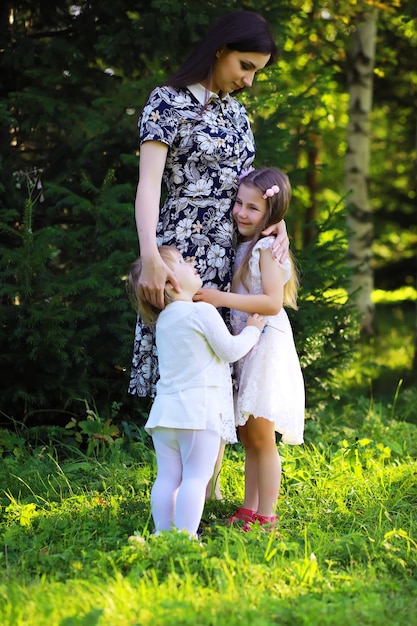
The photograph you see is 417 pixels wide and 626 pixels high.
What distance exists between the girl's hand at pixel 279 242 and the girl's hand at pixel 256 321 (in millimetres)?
244

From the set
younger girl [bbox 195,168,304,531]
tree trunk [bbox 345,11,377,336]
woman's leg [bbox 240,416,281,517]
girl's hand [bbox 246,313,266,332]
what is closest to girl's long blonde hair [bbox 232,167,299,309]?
younger girl [bbox 195,168,304,531]

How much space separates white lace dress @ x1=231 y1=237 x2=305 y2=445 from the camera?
3.31m

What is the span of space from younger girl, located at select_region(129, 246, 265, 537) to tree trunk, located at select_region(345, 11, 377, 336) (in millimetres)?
5178

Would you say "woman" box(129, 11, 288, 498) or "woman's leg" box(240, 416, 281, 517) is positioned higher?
"woman" box(129, 11, 288, 498)

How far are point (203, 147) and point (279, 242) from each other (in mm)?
490

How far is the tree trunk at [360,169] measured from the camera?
8148 mm

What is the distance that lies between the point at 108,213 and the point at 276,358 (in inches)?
67.7

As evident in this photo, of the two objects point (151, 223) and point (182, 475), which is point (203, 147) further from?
point (182, 475)

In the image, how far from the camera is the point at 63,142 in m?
5.34

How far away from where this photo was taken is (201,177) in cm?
336

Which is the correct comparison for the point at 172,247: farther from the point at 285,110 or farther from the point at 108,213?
the point at 285,110

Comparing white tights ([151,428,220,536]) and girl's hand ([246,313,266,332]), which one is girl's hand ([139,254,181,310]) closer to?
girl's hand ([246,313,266,332])

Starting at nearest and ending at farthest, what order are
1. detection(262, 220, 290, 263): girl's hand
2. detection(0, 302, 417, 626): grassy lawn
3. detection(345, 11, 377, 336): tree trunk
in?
1. detection(0, 302, 417, 626): grassy lawn
2. detection(262, 220, 290, 263): girl's hand
3. detection(345, 11, 377, 336): tree trunk

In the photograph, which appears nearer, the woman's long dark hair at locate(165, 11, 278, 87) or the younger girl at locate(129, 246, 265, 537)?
the younger girl at locate(129, 246, 265, 537)
